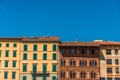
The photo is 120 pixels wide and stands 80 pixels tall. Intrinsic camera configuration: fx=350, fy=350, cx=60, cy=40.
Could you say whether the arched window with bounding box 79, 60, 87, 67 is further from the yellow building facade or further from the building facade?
the yellow building facade

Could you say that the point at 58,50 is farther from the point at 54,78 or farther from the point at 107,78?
the point at 107,78

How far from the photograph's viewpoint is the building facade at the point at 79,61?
8881 centimetres

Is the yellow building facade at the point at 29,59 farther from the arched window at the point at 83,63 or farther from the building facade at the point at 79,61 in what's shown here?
the arched window at the point at 83,63

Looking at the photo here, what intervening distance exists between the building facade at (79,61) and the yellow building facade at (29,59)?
1868 millimetres

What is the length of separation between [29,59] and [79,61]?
12.8 metres

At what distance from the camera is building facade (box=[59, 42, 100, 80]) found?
291 ft

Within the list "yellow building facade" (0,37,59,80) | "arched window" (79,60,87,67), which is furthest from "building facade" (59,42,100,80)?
"yellow building facade" (0,37,59,80)

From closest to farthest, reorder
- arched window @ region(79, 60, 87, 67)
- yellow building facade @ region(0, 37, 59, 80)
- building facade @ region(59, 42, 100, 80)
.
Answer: building facade @ region(59, 42, 100, 80)
yellow building facade @ region(0, 37, 59, 80)
arched window @ region(79, 60, 87, 67)

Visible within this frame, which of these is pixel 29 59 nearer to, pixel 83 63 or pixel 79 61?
pixel 79 61

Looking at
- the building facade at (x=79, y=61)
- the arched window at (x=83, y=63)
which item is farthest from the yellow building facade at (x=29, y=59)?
the arched window at (x=83, y=63)

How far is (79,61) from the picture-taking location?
89.6 metres

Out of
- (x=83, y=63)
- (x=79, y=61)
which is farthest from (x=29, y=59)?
(x=83, y=63)

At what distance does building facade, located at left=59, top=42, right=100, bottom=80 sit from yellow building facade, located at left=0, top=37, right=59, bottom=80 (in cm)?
187

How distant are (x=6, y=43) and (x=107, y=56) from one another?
26.4 meters
